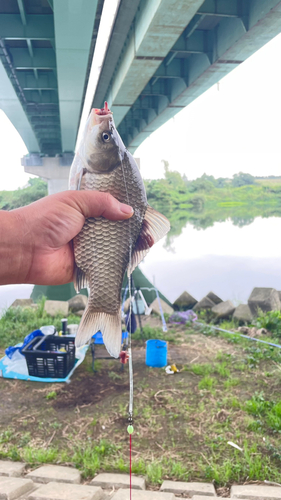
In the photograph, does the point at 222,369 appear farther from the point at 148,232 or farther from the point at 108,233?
the point at 108,233

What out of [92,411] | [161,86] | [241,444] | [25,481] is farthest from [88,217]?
[161,86]

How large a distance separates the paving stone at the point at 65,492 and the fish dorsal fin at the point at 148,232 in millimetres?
1834

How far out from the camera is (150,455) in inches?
130

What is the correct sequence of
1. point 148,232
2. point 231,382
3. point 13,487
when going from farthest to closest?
point 231,382 → point 13,487 → point 148,232

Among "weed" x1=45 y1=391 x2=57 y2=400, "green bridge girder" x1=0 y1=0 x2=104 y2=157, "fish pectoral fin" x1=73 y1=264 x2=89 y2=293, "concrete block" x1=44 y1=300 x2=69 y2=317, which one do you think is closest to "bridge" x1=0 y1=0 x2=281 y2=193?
"green bridge girder" x1=0 y1=0 x2=104 y2=157

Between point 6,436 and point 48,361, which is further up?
point 48,361

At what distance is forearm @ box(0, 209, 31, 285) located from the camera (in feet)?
4.67

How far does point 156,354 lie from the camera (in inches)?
199

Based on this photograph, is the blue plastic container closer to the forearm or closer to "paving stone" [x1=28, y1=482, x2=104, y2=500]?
"paving stone" [x1=28, y1=482, x2=104, y2=500]

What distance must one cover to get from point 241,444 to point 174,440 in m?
0.57

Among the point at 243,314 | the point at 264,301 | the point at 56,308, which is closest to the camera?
the point at 264,301

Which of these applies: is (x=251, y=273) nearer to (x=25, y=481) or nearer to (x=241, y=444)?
(x=241, y=444)

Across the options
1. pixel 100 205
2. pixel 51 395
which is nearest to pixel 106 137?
pixel 100 205

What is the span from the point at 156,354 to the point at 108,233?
13.0 ft
